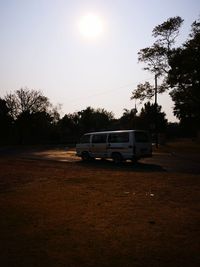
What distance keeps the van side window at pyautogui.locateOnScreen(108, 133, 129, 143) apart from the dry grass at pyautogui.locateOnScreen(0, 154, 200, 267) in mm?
9724

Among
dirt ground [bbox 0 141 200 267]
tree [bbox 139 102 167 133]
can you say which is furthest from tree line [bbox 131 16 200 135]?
tree [bbox 139 102 167 133]

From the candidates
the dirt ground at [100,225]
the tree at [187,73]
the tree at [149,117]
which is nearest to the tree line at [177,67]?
the tree at [187,73]

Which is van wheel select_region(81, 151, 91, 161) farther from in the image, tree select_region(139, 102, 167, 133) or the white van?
tree select_region(139, 102, 167, 133)

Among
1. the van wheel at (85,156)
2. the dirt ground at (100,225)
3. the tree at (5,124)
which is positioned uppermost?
the tree at (5,124)

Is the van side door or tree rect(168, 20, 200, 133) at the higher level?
tree rect(168, 20, 200, 133)

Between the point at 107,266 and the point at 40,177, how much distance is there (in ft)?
34.5

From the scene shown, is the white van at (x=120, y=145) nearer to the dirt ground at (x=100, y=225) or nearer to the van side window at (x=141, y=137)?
the van side window at (x=141, y=137)

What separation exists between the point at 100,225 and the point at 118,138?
1584 centimetres

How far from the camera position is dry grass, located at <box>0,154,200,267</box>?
5.69 meters

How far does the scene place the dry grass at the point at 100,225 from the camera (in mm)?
5691

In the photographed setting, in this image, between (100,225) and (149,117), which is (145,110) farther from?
(100,225)

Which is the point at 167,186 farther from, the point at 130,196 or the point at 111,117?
the point at 111,117

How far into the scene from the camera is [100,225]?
24.7ft

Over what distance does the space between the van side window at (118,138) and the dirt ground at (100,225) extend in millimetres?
9731
